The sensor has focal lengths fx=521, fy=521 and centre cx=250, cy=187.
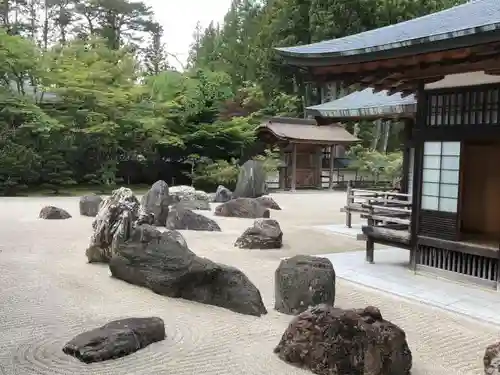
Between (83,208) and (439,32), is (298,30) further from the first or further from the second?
(439,32)

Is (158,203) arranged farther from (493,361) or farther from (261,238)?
(493,361)

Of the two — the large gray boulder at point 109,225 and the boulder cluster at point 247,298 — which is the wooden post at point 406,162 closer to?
the boulder cluster at point 247,298

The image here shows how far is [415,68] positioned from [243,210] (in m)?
7.29

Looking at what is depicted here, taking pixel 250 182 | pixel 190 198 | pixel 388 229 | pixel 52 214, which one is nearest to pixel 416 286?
pixel 388 229

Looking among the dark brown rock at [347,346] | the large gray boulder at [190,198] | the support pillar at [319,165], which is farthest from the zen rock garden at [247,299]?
the support pillar at [319,165]

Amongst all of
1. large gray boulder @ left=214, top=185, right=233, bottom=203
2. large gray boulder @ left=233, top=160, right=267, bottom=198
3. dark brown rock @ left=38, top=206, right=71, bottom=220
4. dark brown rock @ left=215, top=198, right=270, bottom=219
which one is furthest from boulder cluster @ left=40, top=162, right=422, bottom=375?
large gray boulder @ left=233, top=160, right=267, bottom=198

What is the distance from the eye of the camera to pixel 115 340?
3828mm

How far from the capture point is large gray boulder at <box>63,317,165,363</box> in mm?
3723

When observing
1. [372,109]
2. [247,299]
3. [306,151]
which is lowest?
[247,299]

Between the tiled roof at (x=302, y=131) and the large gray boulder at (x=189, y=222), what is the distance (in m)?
12.2

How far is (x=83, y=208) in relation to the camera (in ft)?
41.2

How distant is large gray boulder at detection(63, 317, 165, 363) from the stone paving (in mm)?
72

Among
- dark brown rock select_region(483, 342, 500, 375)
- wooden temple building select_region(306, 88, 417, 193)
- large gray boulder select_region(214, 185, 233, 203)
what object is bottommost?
dark brown rock select_region(483, 342, 500, 375)

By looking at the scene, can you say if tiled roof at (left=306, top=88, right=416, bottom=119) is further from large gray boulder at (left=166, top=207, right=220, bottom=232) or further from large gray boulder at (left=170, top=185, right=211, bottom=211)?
large gray boulder at (left=170, top=185, right=211, bottom=211)
